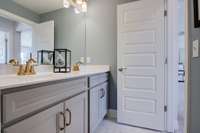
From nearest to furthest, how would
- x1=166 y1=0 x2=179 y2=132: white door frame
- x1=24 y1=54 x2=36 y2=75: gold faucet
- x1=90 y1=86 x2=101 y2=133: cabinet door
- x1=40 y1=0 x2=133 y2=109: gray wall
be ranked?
x1=24 y1=54 x2=36 y2=75: gold faucet < x1=90 y1=86 x2=101 y2=133: cabinet door < x1=166 y1=0 x2=179 y2=132: white door frame < x1=40 y1=0 x2=133 y2=109: gray wall

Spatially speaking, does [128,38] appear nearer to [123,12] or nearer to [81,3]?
[123,12]

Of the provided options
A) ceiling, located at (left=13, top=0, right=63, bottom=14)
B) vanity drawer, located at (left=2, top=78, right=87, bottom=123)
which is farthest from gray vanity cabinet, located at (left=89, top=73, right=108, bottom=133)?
ceiling, located at (left=13, top=0, right=63, bottom=14)

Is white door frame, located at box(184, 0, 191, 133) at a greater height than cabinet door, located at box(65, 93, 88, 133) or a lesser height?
greater

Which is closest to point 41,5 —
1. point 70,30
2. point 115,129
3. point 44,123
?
point 70,30

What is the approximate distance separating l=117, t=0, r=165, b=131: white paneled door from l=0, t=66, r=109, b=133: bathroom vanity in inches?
27.3

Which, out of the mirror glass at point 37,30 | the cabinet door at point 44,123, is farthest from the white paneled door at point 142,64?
the cabinet door at point 44,123

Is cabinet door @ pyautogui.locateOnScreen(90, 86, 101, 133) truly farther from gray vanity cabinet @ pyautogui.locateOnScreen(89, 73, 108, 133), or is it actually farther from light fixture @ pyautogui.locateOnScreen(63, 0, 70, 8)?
light fixture @ pyautogui.locateOnScreen(63, 0, 70, 8)

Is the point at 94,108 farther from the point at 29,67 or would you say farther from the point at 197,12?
the point at 197,12

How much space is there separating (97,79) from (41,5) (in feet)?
4.04

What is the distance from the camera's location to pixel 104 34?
3.02 meters

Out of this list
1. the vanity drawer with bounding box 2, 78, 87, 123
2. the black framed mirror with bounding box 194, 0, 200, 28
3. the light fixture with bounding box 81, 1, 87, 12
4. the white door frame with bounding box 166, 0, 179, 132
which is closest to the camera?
the vanity drawer with bounding box 2, 78, 87, 123

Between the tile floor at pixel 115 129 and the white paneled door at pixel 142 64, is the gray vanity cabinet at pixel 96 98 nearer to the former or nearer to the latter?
the tile floor at pixel 115 129

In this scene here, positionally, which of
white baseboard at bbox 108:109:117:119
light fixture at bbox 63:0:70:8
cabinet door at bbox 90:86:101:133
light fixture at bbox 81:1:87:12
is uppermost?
light fixture at bbox 81:1:87:12

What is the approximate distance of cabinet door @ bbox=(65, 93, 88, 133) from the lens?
4.70 feet
